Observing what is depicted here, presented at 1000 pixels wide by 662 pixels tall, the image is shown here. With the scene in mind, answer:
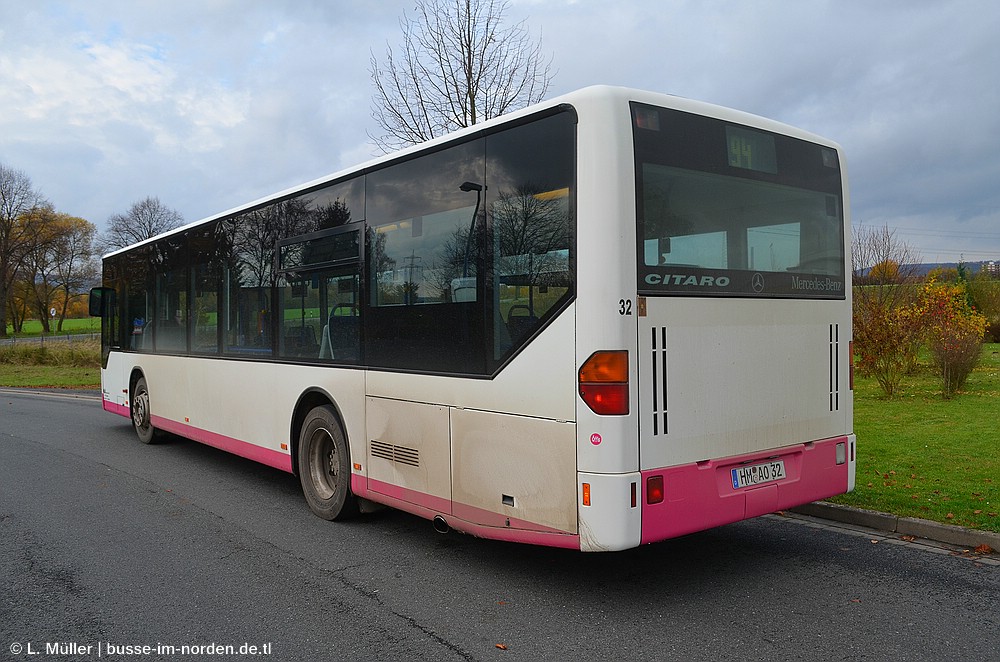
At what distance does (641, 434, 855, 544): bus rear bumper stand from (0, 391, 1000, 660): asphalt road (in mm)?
517

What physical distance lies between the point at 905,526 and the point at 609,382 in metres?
3.35

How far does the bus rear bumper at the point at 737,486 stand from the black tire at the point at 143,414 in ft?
29.7

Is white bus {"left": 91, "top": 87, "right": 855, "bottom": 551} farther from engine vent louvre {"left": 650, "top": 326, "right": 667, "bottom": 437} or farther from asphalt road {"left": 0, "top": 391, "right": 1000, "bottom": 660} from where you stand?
asphalt road {"left": 0, "top": 391, "right": 1000, "bottom": 660}

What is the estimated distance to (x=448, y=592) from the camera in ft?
16.8

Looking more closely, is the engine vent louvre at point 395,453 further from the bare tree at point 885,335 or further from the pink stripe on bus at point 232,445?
the bare tree at point 885,335

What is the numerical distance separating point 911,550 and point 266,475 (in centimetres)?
679

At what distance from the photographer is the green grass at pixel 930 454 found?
664 cm

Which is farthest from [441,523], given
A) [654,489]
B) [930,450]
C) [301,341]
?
[930,450]

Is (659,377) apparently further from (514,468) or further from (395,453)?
(395,453)

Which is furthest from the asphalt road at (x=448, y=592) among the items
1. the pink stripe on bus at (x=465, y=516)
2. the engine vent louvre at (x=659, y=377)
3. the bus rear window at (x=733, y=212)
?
the bus rear window at (x=733, y=212)

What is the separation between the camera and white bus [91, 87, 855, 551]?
4.51 m

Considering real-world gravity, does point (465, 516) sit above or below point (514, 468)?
below

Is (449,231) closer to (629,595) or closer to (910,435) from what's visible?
(629,595)

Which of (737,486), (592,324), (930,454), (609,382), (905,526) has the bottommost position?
(905,526)
